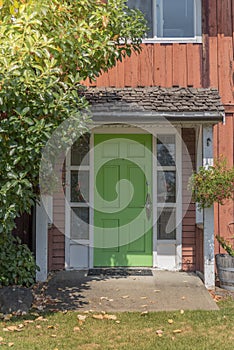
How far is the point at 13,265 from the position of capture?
5.96 metres

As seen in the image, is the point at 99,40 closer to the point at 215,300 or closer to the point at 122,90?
the point at 122,90

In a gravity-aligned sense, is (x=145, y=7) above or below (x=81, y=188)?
above

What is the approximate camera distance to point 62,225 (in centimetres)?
800

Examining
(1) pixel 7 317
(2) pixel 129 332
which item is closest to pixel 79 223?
(1) pixel 7 317

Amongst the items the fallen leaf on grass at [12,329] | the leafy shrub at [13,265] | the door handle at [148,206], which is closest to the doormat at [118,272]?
the door handle at [148,206]

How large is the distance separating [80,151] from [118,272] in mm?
2226

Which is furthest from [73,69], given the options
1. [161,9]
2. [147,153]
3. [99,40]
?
[161,9]

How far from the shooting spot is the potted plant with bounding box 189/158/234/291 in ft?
22.0

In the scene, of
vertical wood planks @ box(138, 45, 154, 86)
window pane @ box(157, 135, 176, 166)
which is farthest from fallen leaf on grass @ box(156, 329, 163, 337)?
vertical wood planks @ box(138, 45, 154, 86)

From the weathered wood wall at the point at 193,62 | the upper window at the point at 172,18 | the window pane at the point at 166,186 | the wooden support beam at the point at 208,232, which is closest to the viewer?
the wooden support beam at the point at 208,232

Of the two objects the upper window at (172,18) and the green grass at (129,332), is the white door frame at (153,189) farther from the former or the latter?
the green grass at (129,332)

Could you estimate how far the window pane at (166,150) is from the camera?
8102mm

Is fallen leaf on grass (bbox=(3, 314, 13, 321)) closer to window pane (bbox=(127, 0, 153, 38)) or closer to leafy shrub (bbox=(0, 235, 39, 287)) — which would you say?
leafy shrub (bbox=(0, 235, 39, 287))

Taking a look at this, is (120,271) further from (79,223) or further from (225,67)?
(225,67)
